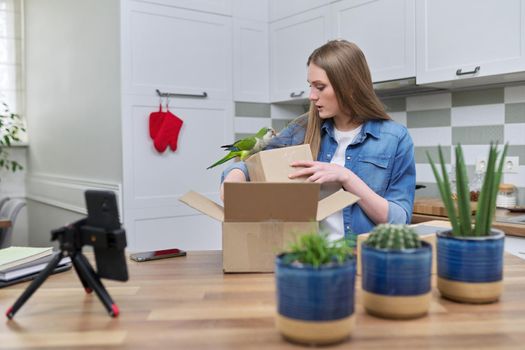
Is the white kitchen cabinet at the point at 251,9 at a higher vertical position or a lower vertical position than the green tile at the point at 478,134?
higher

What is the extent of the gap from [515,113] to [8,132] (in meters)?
3.75

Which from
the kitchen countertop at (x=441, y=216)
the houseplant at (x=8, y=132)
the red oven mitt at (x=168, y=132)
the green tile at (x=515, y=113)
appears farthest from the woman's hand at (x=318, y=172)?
the houseplant at (x=8, y=132)

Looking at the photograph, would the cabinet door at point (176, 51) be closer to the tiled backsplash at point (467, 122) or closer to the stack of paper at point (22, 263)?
the tiled backsplash at point (467, 122)

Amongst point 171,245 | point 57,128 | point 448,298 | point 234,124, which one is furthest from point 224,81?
point 448,298

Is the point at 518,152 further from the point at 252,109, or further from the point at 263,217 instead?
the point at 263,217

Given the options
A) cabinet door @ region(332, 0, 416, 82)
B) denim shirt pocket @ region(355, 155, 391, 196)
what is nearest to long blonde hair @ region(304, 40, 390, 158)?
denim shirt pocket @ region(355, 155, 391, 196)

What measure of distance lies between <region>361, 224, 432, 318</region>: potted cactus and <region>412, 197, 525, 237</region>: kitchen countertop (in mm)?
1537

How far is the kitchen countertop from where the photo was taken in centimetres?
224

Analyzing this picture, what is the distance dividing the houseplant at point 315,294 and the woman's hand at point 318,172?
0.54 meters

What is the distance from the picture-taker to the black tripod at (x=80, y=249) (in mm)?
949

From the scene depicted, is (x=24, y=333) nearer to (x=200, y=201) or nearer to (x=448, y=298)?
(x=200, y=201)

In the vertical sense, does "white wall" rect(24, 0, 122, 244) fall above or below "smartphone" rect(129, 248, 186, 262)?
above

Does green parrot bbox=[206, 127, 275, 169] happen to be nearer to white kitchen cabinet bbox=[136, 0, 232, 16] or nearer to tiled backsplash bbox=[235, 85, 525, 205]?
tiled backsplash bbox=[235, 85, 525, 205]

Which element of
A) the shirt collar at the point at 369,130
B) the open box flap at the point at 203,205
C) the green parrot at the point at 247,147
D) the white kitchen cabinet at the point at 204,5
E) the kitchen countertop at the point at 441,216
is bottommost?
the kitchen countertop at the point at 441,216
